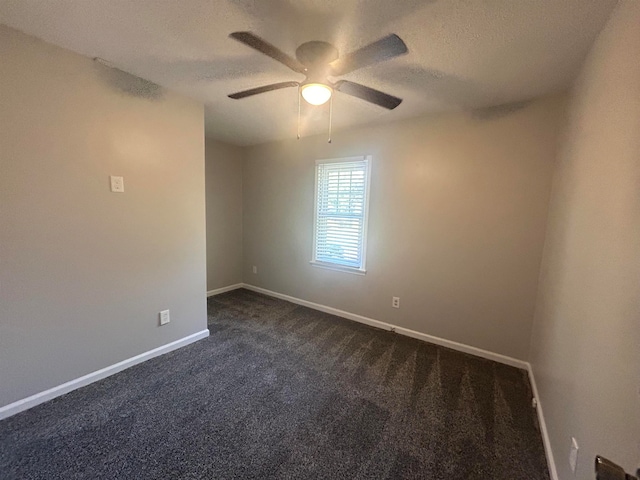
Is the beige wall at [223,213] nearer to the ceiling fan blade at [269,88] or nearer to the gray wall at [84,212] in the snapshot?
Result: the gray wall at [84,212]

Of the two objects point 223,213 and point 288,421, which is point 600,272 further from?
point 223,213

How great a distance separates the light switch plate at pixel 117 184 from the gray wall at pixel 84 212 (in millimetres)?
39

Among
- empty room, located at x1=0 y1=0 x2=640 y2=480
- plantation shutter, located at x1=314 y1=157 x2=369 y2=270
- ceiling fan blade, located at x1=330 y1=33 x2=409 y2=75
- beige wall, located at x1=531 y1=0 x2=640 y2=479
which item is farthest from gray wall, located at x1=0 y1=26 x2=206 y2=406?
beige wall, located at x1=531 y1=0 x2=640 y2=479

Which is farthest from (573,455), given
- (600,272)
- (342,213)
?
(342,213)

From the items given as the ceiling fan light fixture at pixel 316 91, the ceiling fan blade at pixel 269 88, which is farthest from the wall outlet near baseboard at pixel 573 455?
the ceiling fan blade at pixel 269 88

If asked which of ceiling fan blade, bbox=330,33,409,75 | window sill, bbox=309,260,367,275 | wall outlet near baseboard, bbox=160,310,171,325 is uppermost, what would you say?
ceiling fan blade, bbox=330,33,409,75

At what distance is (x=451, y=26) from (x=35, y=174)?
8.36 ft

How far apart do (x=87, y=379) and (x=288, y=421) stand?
1.55 metres

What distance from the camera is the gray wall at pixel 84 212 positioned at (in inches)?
63.6

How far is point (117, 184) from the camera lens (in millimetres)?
2021

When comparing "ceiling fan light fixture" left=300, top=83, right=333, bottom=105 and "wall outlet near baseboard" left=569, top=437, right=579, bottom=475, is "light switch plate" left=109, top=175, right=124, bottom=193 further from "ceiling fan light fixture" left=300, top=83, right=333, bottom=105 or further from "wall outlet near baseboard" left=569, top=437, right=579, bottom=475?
"wall outlet near baseboard" left=569, top=437, right=579, bottom=475

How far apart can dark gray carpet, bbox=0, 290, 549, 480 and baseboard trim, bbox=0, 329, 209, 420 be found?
49 millimetres

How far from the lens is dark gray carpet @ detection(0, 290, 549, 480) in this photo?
141 centimetres

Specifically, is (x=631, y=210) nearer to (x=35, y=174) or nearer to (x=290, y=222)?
(x=35, y=174)
